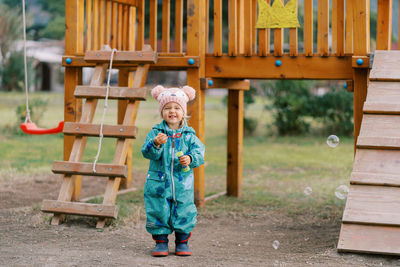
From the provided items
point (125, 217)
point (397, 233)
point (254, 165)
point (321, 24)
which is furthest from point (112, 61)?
point (254, 165)

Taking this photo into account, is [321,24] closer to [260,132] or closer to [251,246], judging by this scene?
[251,246]

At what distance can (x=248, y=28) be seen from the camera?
614 cm

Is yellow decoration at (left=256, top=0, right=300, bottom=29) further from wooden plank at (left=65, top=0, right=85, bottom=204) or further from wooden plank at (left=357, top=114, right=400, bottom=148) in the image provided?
wooden plank at (left=65, top=0, right=85, bottom=204)

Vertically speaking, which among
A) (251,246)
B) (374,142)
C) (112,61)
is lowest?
(251,246)

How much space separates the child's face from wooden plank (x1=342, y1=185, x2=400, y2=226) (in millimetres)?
1331

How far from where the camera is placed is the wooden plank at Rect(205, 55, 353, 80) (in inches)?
224

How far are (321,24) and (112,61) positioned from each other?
208 cm

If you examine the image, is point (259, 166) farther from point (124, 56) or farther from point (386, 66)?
point (386, 66)

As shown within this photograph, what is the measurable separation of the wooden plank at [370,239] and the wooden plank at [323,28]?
234 cm

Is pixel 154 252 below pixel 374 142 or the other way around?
below

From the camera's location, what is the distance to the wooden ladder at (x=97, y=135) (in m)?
4.98

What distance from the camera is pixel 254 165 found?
10.2 metres

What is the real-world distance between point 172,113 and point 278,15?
7.11 ft

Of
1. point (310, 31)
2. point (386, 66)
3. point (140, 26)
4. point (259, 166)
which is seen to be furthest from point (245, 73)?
point (259, 166)
